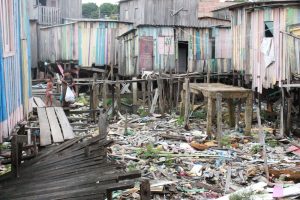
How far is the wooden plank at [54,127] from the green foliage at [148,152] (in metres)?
2.45

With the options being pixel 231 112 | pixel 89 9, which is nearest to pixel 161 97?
pixel 231 112

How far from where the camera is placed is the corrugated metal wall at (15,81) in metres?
7.80

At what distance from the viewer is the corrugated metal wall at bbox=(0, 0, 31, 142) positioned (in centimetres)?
780

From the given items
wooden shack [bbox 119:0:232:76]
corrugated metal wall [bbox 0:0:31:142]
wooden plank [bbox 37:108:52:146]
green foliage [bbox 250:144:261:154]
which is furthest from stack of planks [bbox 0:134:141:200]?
wooden shack [bbox 119:0:232:76]

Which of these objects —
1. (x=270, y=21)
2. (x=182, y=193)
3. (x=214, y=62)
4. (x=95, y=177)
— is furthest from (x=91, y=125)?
(x=214, y=62)

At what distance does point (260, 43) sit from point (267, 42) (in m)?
0.65

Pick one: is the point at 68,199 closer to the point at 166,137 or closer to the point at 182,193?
the point at 182,193

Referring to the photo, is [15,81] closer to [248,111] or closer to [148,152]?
[148,152]

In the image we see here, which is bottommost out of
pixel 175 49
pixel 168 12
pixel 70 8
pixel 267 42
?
pixel 267 42

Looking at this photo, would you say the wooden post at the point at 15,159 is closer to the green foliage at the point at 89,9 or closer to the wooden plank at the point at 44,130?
the wooden plank at the point at 44,130

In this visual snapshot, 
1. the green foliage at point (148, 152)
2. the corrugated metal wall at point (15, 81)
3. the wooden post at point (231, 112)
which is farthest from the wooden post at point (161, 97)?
the corrugated metal wall at point (15, 81)

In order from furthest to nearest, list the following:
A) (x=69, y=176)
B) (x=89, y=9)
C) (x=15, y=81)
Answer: (x=89, y=9), (x=15, y=81), (x=69, y=176)

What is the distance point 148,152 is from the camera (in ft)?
36.8

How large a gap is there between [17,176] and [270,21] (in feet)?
45.5
